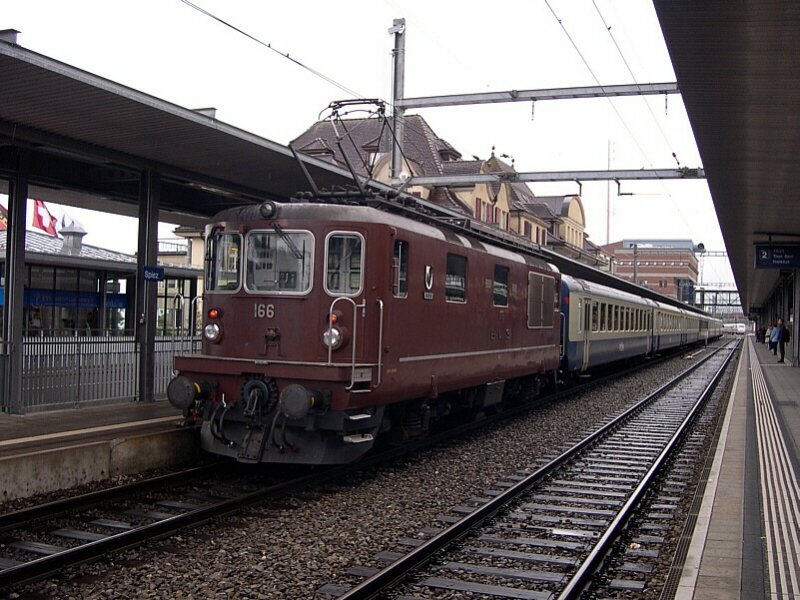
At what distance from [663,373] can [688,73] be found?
22342 mm

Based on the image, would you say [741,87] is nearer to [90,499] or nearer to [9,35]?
[9,35]

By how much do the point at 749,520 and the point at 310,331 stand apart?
189 inches

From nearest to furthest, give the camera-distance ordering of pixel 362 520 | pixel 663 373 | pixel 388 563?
1. pixel 388 563
2. pixel 362 520
3. pixel 663 373

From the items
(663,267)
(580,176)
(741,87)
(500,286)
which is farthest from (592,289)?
(663,267)

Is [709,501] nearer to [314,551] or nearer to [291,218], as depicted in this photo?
[314,551]

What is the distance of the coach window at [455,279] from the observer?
1128 centimetres

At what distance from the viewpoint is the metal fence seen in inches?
471

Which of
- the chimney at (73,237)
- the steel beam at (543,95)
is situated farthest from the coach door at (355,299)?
the chimney at (73,237)

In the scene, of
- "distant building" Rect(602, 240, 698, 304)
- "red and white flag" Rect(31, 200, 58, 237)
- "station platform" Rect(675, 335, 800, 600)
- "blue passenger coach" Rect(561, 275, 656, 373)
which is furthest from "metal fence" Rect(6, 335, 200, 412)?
"distant building" Rect(602, 240, 698, 304)

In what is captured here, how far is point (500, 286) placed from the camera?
13.5 metres

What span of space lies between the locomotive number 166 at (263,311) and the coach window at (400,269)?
1425 mm

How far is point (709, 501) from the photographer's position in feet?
26.5

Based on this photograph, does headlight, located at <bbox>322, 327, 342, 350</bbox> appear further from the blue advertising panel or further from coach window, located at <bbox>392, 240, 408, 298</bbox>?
the blue advertising panel

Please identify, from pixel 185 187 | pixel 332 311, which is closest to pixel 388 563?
pixel 332 311
